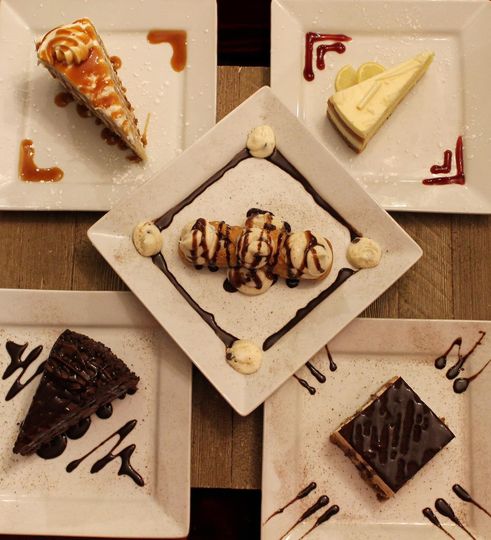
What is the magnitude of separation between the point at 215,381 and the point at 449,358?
0.82 metres

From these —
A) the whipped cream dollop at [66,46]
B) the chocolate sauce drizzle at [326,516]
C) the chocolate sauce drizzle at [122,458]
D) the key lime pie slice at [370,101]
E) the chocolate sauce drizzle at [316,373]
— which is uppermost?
the whipped cream dollop at [66,46]

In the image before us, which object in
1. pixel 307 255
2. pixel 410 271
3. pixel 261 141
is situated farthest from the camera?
pixel 410 271

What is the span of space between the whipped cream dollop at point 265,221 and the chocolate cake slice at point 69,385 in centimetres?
65

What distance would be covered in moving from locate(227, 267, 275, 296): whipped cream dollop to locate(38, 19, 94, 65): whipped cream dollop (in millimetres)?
894

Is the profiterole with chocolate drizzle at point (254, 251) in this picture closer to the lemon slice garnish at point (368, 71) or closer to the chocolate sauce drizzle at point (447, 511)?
the lemon slice garnish at point (368, 71)

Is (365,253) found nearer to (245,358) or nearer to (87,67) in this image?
(245,358)

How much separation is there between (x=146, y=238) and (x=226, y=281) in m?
0.31

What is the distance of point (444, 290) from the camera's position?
1973mm

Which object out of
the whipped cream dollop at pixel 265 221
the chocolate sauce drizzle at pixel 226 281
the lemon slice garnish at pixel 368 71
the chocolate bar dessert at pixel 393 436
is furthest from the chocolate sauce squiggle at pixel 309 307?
the lemon slice garnish at pixel 368 71

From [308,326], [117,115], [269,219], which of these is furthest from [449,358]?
[117,115]

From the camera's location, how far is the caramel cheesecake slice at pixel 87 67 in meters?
1.84

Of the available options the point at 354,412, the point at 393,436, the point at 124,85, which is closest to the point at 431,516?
the point at 393,436

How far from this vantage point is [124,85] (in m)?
2.03

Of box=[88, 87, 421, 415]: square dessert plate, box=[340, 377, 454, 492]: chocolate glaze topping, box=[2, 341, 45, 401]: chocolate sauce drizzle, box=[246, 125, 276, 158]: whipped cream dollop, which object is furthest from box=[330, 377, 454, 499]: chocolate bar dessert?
box=[2, 341, 45, 401]: chocolate sauce drizzle
